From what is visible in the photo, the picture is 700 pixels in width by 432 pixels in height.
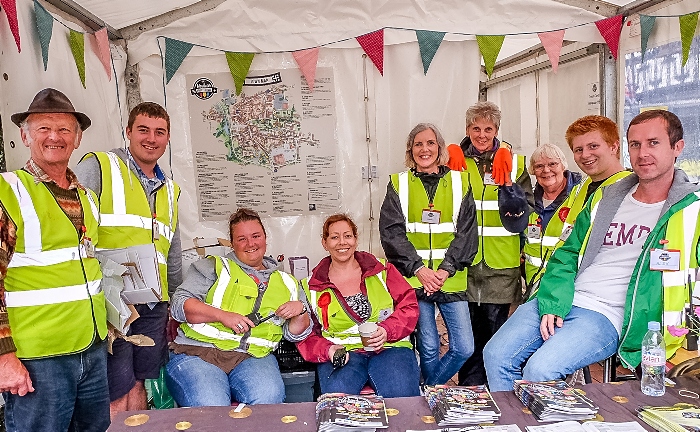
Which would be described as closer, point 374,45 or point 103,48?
point 103,48

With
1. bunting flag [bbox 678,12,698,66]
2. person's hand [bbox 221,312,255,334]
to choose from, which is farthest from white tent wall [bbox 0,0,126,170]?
bunting flag [bbox 678,12,698,66]

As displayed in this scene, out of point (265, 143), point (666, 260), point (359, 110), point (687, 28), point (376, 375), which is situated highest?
point (687, 28)

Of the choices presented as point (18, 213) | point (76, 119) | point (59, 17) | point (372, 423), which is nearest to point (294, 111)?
point (59, 17)

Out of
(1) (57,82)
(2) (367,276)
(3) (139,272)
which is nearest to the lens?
(3) (139,272)

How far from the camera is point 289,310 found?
2.53m

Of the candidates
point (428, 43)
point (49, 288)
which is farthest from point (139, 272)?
point (428, 43)

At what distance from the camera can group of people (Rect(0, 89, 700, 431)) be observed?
181 cm

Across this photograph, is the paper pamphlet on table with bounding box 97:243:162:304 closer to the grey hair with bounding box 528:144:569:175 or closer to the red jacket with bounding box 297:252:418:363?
the red jacket with bounding box 297:252:418:363

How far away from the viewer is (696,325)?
209 centimetres

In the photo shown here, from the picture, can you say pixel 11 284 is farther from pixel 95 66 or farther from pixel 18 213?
pixel 95 66

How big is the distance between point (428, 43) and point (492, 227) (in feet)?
4.74

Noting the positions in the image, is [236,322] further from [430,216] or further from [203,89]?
[203,89]

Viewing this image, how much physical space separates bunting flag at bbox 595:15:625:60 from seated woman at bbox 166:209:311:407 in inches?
108

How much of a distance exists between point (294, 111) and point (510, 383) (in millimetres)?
2413
